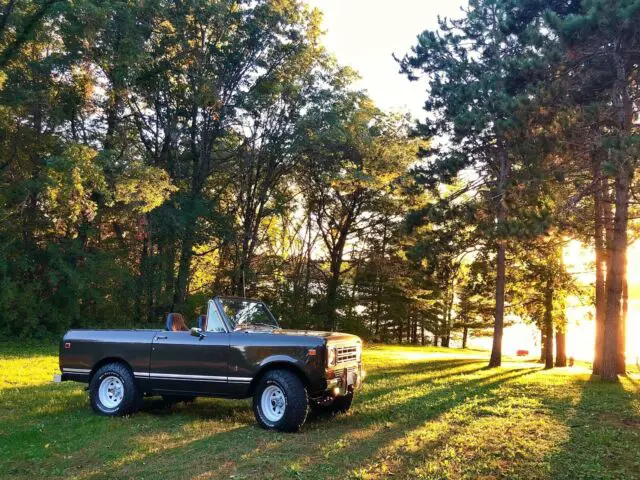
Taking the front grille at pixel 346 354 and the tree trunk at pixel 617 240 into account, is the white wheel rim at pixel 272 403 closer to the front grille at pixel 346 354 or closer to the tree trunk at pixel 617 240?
the front grille at pixel 346 354

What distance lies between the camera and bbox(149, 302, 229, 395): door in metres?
8.23

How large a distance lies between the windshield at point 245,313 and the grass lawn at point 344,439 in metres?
1.52

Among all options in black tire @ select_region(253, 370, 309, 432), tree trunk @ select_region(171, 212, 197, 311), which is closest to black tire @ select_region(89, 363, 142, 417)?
black tire @ select_region(253, 370, 309, 432)

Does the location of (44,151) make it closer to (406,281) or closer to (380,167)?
(380,167)

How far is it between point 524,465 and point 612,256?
1003 centimetres

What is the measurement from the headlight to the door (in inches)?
63.0

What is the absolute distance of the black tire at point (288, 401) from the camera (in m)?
7.57

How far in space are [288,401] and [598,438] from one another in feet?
14.1

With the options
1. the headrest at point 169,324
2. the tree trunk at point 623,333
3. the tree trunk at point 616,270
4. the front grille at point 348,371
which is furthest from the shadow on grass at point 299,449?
the tree trunk at point 623,333

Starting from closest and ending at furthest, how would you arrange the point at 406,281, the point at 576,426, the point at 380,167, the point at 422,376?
the point at 576,426 < the point at 422,376 < the point at 380,167 < the point at 406,281

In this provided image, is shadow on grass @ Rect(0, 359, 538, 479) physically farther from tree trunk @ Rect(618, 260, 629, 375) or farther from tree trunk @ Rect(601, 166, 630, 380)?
tree trunk @ Rect(618, 260, 629, 375)

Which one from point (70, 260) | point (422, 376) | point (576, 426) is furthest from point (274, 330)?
point (70, 260)

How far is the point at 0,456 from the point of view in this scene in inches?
259

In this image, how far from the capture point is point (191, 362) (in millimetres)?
8375
